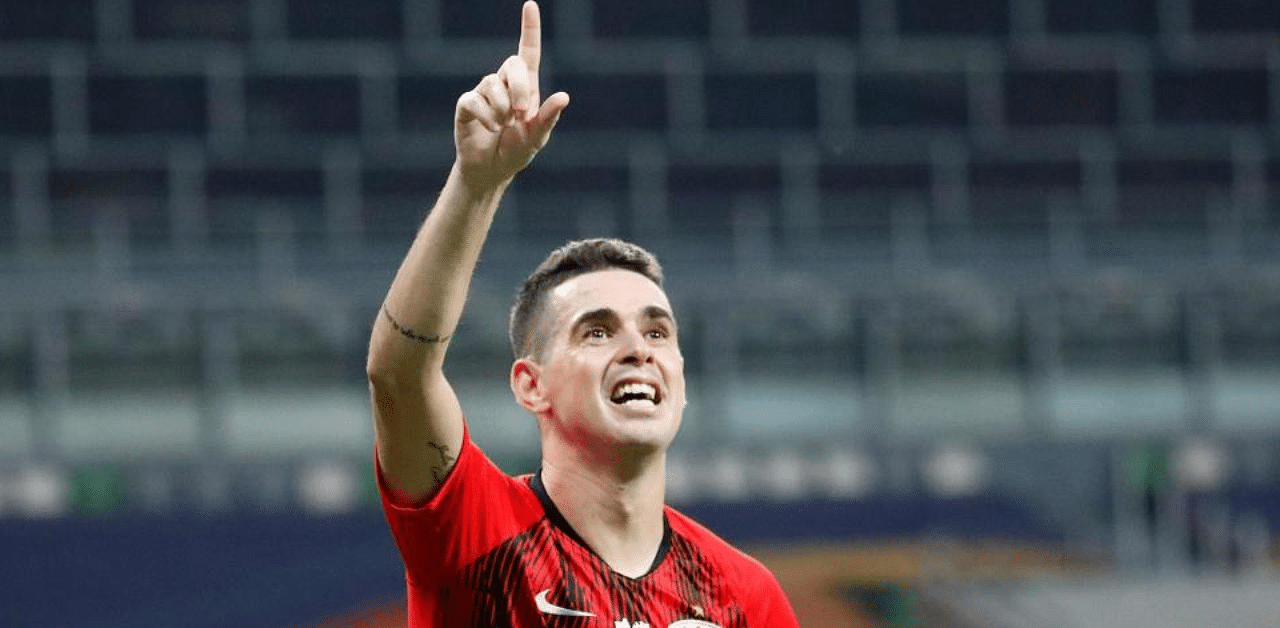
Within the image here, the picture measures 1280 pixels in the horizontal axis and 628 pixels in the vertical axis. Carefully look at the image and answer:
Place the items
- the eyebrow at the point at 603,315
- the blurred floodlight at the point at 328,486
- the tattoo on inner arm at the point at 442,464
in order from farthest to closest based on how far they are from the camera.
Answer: the blurred floodlight at the point at 328,486, the eyebrow at the point at 603,315, the tattoo on inner arm at the point at 442,464

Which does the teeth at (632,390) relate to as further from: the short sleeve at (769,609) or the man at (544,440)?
the short sleeve at (769,609)

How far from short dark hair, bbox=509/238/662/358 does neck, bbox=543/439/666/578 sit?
0.24 metres

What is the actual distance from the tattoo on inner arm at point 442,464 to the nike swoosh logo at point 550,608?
0.33 m

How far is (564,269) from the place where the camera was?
376cm

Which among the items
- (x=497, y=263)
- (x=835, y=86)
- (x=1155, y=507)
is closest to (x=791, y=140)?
(x=835, y=86)

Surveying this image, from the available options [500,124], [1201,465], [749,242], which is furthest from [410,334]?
[749,242]

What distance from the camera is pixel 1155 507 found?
18.3 m

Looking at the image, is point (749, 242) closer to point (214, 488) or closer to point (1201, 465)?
point (1201, 465)

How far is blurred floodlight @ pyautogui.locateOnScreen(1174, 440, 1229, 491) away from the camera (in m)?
18.4

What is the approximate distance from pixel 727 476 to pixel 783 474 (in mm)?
623

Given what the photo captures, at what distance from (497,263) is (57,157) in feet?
15.4

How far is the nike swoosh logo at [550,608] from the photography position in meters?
3.52

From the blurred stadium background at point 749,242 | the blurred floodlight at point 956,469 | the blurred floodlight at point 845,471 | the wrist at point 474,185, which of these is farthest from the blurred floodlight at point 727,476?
the wrist at point 474,185

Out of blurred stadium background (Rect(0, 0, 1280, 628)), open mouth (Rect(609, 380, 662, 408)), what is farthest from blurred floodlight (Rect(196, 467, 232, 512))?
open mouth (Rect(609, 380, 662, 408))
